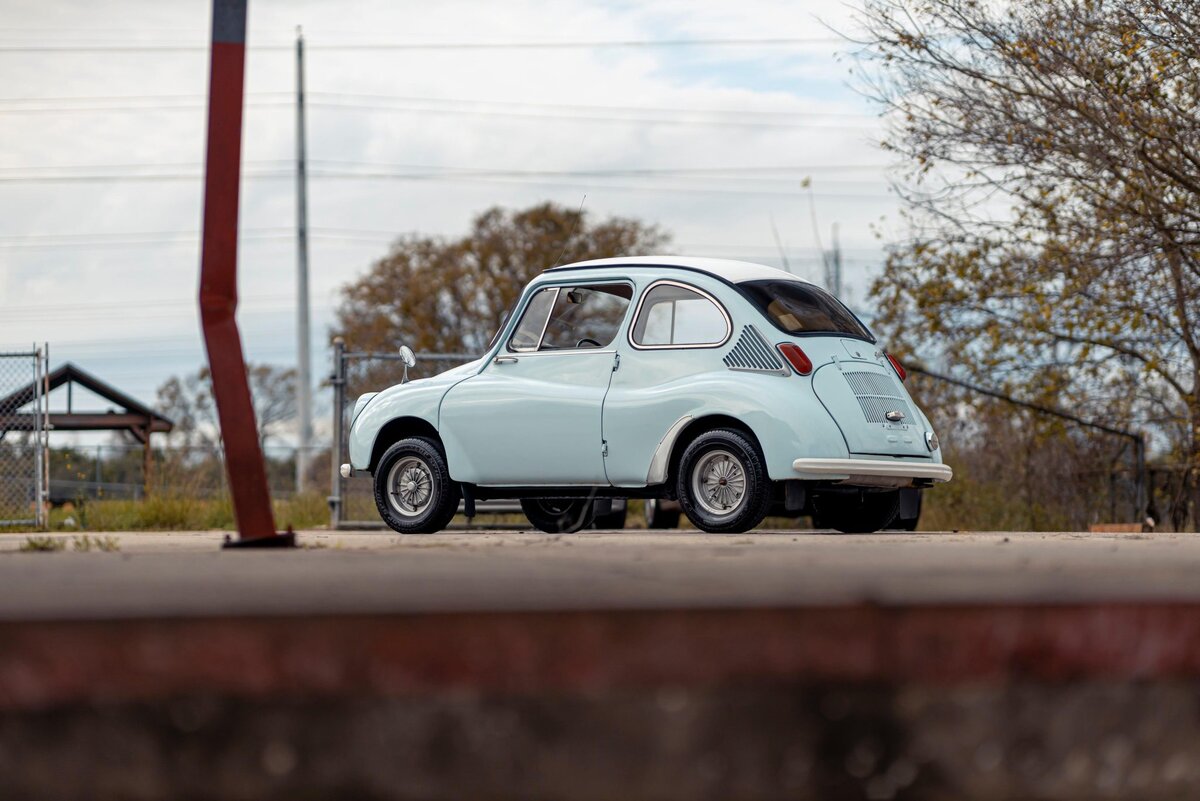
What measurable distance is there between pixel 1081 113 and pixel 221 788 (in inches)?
572

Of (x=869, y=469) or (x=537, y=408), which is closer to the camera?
(x=869, y=469)

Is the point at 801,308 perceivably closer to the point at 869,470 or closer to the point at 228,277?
the point at 869,470

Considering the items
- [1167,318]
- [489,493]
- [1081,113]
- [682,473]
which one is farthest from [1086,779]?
[1167,318]

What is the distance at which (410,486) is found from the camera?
1022cm

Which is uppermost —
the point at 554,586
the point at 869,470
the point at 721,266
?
the point at 721,266

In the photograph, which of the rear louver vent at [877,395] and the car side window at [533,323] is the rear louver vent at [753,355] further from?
the car side window at [533,323]

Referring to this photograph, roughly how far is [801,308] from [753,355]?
2.15 ft

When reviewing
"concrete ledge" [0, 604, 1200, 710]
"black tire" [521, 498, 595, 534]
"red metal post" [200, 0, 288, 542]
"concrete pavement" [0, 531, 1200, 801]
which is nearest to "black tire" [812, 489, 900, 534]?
"black tire" [521, 498, 595, 534]

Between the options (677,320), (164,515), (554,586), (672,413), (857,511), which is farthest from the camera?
(164,515)

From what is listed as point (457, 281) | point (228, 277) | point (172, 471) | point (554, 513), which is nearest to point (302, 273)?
point (457, 281)

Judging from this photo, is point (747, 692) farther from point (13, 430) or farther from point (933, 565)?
point (13, 430)

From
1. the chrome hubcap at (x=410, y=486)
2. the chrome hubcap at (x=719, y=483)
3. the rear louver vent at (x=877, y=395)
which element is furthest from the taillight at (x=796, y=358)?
the chrome hubcap at (x=410, y=486)

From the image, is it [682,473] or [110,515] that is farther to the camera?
[110,515]

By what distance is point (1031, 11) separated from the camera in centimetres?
1519
